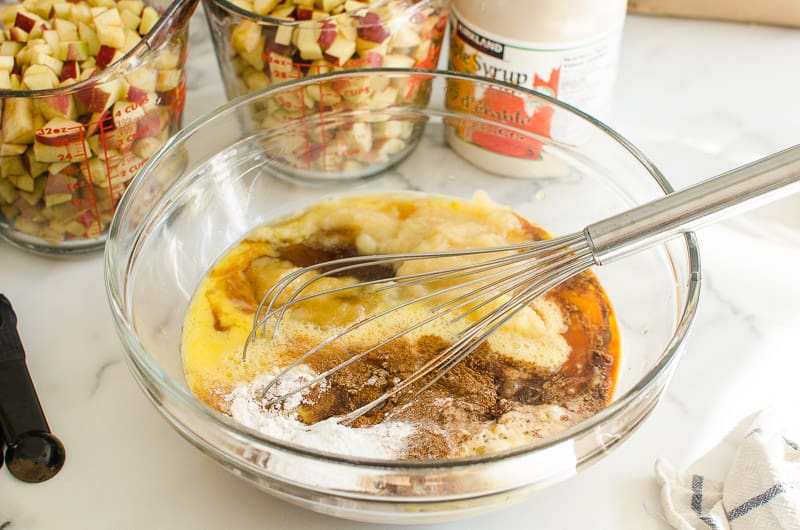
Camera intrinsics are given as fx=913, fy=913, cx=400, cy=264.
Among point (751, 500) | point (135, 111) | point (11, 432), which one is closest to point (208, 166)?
point (135, 111)

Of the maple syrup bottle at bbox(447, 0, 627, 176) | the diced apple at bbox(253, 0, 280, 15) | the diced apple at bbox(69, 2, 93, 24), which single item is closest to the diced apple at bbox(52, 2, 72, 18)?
the diced apple at bbox(69, 2, 93, 24)

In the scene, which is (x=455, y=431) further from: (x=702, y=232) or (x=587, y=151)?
(x=702, y=232)

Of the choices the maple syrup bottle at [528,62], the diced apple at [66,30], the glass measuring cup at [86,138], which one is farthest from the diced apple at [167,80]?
the maple syrup bottle at [528,62]

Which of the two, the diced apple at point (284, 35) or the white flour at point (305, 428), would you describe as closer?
the white flour at point (305, 428)

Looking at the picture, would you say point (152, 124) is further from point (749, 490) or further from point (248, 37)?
point (749, 490)

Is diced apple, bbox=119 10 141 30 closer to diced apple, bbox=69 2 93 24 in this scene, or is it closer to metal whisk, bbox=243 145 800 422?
diced apple, bbox=69 2 93 24

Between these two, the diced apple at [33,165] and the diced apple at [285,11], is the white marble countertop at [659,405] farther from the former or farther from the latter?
the diced apple at [285,11]
